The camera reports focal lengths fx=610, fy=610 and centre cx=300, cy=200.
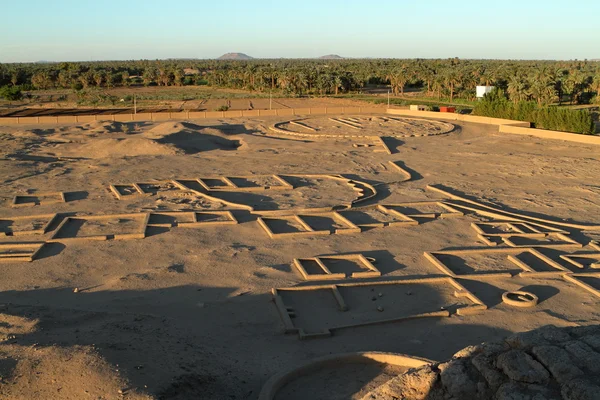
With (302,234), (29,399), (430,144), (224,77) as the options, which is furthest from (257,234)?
(224,77)

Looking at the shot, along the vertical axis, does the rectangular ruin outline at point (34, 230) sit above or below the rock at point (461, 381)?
below

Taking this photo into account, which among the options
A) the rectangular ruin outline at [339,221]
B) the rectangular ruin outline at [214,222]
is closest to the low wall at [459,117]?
the rectangular ruin outline at [339,221]

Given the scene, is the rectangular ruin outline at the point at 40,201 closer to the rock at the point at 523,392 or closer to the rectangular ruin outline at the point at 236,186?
the rectangular ruin outline at the point at 236,186

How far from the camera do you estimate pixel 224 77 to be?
7631cm

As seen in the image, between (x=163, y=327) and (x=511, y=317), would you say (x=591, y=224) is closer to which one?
(x=511, y=317)

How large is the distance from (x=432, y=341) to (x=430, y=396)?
3.12 meters

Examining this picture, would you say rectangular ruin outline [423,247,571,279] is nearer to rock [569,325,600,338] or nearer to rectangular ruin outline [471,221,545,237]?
rectangular ruin outline [471,221,545,237]

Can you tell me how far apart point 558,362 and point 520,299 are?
507cm

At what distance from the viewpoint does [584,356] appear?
5.57 meters

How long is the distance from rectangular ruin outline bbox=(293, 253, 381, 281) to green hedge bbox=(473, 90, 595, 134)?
72.9 ft

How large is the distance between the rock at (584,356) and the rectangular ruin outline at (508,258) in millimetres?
5606

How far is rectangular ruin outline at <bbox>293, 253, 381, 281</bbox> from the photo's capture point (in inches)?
446

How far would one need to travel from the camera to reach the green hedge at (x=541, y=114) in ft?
98.6

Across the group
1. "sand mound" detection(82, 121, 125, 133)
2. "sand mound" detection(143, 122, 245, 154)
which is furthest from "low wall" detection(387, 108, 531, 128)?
"sand mound" detection(82, 121, 125, 133)
